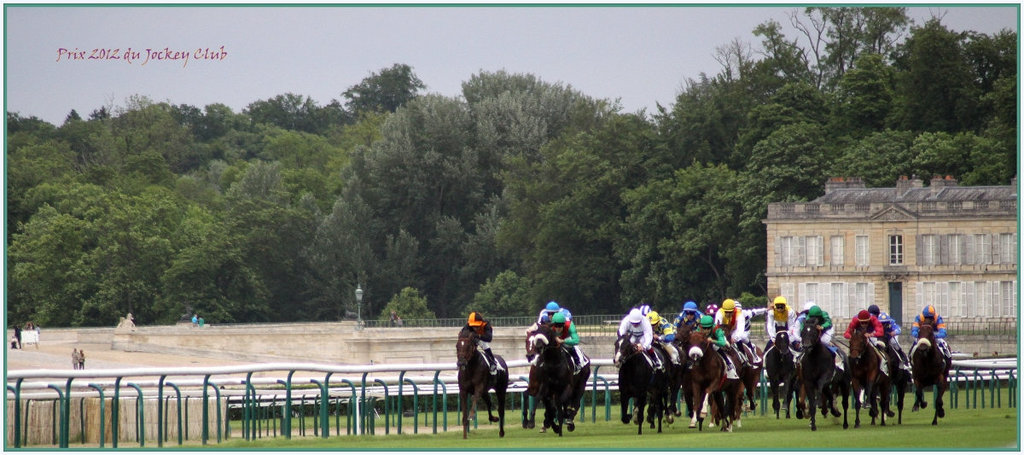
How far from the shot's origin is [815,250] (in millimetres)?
74500

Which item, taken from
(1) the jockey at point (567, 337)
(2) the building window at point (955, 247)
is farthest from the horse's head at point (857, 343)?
(2) the building window at point (955, 247)

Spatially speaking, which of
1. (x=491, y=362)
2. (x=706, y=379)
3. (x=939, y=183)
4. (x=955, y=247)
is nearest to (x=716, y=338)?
(x=706, y=379)

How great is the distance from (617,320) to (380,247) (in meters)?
19.5

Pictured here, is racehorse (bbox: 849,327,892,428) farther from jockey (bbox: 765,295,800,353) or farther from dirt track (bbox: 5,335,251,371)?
dirt track (bbox: 5,335,251,371)

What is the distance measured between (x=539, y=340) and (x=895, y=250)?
157ft

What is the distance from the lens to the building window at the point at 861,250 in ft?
242

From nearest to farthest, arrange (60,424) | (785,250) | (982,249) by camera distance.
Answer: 1. (60,424)
2. (982,249)
3. (785,250)

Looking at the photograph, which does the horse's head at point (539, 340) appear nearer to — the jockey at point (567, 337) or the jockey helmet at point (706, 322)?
the jockey at point (567, 337)

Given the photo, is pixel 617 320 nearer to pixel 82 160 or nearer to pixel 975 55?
pixel 975 55

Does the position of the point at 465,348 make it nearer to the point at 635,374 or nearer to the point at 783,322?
the point at 635,374

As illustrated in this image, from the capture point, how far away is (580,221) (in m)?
88.2

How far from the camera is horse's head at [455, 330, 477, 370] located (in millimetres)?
27922

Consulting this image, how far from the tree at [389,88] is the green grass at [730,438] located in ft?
343

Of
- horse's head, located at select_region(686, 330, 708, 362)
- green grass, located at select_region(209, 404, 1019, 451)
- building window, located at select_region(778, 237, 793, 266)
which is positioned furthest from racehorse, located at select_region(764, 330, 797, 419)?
building window, located at select_region(778, 237, 793, 266)
